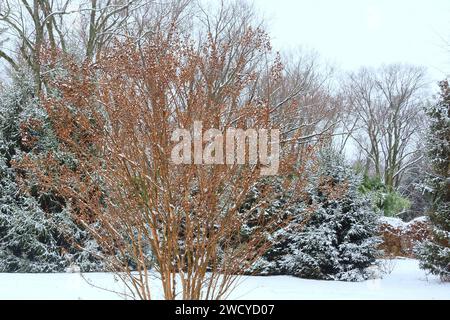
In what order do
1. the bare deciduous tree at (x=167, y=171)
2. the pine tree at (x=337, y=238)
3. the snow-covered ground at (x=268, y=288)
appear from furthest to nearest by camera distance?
the pine tree at (x=337, y=238), the snow-covered ground at (x=268, y=288), the bare deciduous tree at (x=167, y=171)

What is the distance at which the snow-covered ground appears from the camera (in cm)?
567

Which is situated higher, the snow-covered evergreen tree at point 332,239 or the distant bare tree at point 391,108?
the distant bare tree at point 391,108

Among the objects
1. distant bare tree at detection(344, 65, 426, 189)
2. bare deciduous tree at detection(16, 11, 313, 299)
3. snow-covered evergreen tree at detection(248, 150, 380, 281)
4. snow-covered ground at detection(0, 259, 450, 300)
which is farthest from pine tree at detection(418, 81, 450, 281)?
distant bare tree at detection(344, 65, 426, 189)

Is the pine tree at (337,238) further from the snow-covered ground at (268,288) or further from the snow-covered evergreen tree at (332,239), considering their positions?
the snow-covered ground at (268,288)

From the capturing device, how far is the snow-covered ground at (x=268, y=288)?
18.6 feet

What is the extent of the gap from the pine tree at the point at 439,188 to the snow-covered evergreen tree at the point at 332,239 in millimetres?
850

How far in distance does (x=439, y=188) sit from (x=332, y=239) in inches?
76.6

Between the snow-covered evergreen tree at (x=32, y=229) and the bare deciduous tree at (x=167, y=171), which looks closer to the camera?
the bare deciduous tree at (x=167, y=171)

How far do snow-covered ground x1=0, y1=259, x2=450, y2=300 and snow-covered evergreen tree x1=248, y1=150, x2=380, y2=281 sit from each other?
26 cm

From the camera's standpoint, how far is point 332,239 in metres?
7.43

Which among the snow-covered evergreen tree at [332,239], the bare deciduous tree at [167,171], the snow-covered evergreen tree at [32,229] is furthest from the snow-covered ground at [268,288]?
the bare deciduous tree at [167,171]

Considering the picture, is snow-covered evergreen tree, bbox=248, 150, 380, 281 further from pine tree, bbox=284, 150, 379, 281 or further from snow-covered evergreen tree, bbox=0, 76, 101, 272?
snow-covered evergreen tree, bbox=0, 76, 101, 272

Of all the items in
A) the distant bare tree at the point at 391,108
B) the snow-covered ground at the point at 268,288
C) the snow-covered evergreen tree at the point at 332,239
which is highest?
the distant bare tree at the point at 391,108

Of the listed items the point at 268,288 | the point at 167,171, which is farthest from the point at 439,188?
the point at 167,171
